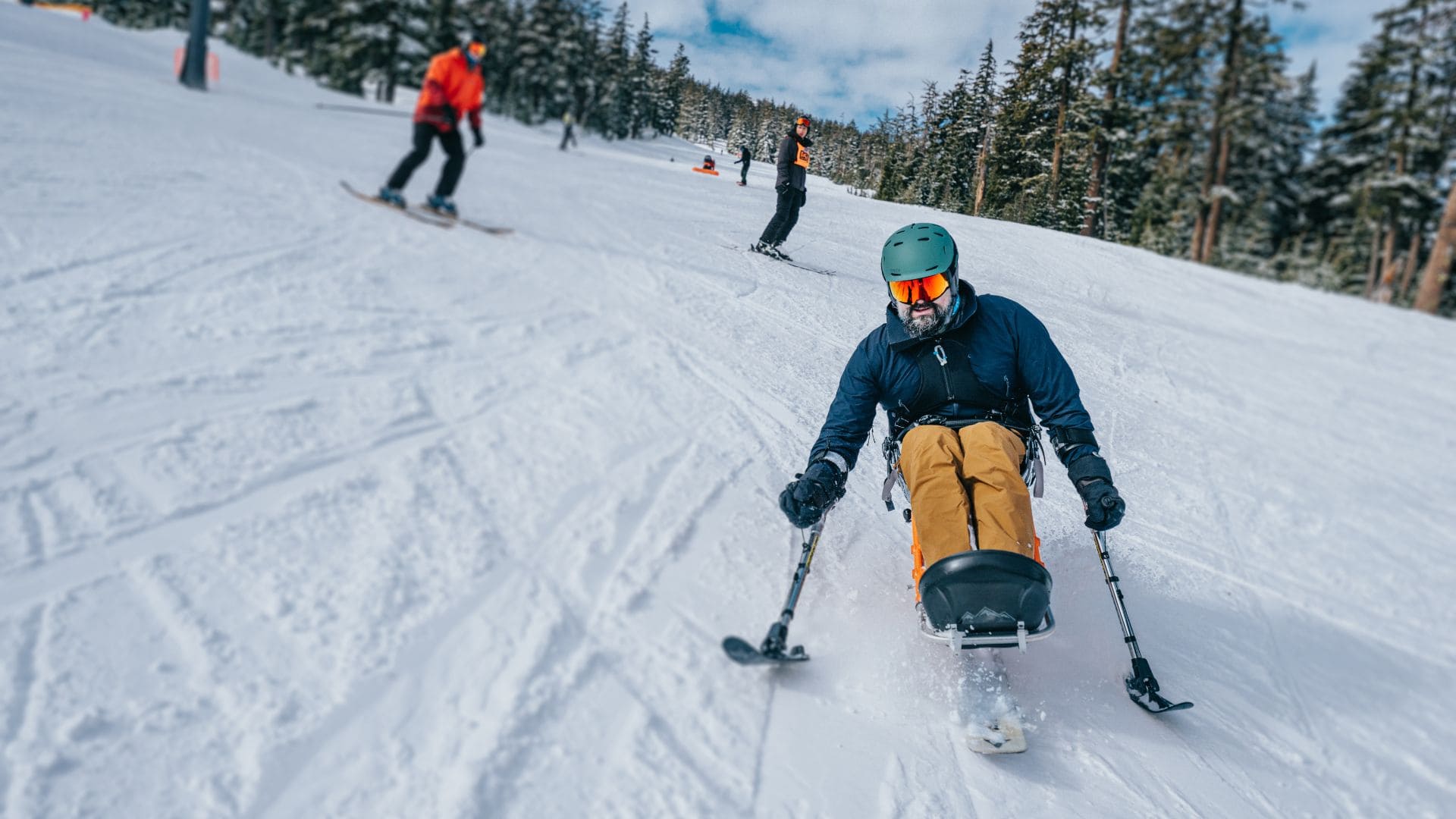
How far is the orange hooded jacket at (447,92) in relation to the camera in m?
6.59

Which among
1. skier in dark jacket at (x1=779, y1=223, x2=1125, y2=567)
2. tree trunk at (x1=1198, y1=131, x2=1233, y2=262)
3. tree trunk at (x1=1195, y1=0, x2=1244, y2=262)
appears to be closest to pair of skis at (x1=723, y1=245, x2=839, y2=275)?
skier in dark jacket at (x1=779, y1=223, x2=1125, y2=567)

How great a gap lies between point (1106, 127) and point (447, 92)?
1526 cm

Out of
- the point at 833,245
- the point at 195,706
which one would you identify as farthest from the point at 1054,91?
the point at 195,706

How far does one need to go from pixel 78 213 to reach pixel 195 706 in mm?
4421

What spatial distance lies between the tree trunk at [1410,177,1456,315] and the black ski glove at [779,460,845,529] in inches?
727

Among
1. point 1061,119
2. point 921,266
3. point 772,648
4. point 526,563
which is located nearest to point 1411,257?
point 1061,119

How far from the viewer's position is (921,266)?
8.95 feet

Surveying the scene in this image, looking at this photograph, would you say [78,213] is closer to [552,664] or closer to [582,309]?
[582,309]

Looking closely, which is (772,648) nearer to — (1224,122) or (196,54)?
(196,54)

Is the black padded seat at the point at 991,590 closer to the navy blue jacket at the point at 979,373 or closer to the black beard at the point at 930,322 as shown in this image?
the navy blue jacket at the point at 979,373

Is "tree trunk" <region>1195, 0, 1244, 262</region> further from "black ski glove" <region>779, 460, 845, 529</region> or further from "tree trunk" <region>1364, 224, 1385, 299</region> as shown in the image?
"black ski glove" <region>779, 460, 845, 529</region>

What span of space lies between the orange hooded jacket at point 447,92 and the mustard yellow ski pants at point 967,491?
6119 mm

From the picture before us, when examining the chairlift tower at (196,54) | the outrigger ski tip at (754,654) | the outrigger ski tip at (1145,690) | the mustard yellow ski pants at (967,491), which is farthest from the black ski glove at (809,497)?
the chairlift tower at (196,54)

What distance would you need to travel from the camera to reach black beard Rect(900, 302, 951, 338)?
2.74 meters
